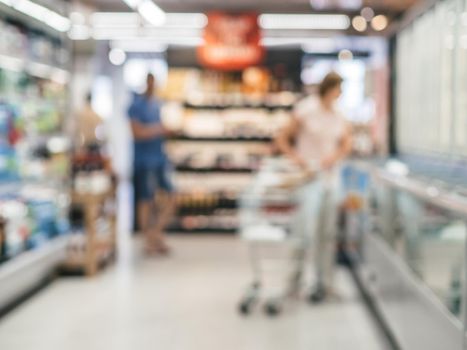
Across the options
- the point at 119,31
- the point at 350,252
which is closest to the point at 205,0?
the point at 119,31

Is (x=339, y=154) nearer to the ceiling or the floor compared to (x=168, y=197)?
nearer to the ceiling

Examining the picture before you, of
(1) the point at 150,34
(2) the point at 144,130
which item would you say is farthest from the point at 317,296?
(1) the point at 150,34

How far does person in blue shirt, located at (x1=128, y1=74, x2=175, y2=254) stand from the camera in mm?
8992

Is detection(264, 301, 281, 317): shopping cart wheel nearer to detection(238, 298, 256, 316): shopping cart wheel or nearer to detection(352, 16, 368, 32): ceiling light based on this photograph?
detection(238, 298, 256, 316): shopping cart wheel

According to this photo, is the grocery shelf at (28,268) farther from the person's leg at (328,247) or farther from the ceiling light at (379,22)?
the ceiling light at (379,22)

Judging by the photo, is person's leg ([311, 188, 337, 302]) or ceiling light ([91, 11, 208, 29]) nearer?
person's leg ([311, 188, 337, 302])

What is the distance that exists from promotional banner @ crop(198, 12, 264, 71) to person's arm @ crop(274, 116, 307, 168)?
3.74 meters

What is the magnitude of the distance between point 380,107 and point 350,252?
4.32 metres

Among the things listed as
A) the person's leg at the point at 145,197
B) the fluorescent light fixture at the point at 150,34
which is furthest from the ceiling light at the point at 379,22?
the fluorescent light fixture at the point at 150,34

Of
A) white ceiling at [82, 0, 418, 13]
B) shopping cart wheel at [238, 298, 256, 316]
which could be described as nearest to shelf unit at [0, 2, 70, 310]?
shopping cart wheel at [238, 298, 256, 316]

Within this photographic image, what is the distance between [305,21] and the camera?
43.2ft

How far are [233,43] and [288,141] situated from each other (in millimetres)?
3994

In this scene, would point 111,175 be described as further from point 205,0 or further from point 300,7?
point 300,7

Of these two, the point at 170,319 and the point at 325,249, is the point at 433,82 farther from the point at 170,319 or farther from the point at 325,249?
the point at 170,319
